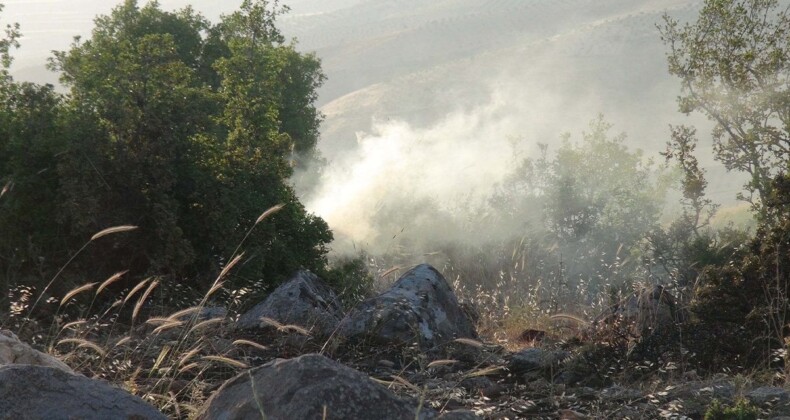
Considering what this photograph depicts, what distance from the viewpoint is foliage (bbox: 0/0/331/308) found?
438 inches

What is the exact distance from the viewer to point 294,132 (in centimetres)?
2359

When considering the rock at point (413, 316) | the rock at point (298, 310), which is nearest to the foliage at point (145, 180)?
the rock at point (298, 310)

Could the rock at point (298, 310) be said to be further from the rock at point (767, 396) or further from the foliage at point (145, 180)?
the rock at point (767, 396)

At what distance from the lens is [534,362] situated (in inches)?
275

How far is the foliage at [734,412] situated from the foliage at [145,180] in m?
6.42

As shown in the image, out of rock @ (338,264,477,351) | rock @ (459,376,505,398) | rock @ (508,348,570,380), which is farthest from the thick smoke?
rock @ (459,376,505,398)

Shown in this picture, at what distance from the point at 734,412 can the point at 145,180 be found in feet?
27.7

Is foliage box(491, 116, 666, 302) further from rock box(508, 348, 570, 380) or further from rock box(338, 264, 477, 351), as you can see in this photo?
rock box(508, 348, 570, 380)

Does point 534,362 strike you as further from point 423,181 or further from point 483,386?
point 423,181

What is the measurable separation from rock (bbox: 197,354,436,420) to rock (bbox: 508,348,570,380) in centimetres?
318

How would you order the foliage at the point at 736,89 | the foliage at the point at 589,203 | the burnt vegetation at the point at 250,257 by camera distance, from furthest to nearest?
the foliage at the point at 589,203 < the foliage at the point at 736,89 < the burnt vegetation at the point at 250,257

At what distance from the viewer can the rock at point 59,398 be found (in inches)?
140

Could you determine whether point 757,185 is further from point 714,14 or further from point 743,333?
point 743,333

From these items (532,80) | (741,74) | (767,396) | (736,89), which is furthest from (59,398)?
(532,80)
